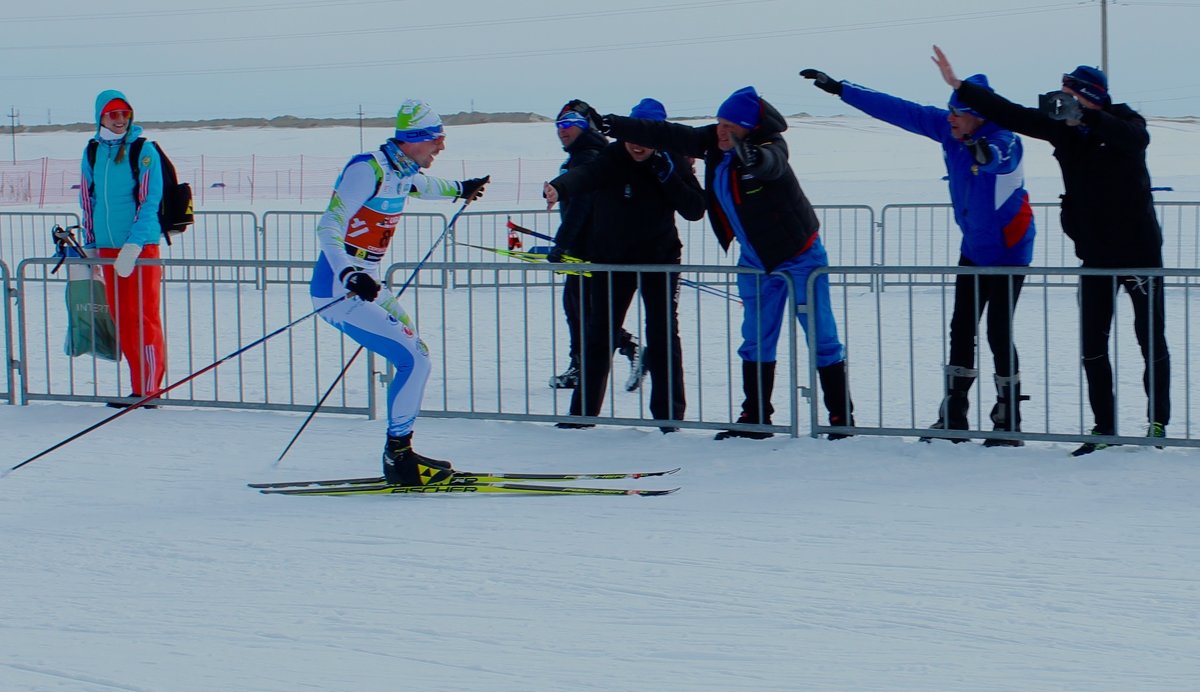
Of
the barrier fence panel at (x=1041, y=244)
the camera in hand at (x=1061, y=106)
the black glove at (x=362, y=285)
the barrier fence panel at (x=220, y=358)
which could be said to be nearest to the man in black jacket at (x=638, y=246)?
the barrier fence panel at (x=220, y=358)

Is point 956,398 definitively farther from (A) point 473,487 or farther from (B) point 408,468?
(B) point 408,468

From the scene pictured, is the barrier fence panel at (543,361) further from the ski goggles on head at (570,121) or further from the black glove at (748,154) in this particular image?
the ski goggles on head at (570,121)

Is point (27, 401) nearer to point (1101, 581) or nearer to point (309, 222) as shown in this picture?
point (1101, 581)

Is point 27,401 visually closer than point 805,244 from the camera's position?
No

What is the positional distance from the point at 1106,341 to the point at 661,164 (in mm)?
2494

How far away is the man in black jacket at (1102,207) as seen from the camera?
23.7 ft

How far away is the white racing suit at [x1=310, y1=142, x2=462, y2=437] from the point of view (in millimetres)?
7012

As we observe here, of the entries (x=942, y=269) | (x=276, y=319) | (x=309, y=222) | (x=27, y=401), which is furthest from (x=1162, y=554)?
(x=309, y=222)

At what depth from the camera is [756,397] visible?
8.17 m

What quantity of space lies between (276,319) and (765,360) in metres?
6.90

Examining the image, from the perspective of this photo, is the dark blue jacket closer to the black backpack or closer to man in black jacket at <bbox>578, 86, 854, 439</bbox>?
man in black jacket at <bbox>578, 86, 854, 439</bbox>

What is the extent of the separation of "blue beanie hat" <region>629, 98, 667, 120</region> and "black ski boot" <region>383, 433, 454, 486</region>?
90.2 inches

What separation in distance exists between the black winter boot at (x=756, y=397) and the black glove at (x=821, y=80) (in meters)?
1.46

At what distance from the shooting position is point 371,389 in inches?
349
